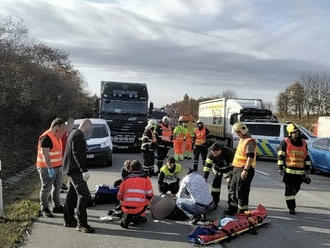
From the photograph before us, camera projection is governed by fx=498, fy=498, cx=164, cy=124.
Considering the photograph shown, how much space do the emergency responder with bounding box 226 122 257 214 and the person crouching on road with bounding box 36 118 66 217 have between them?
137 inches

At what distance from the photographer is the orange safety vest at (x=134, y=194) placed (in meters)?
8.85

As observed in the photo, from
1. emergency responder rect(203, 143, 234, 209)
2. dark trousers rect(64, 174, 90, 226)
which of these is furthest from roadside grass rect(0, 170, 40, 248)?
emergency responder rect(203, 143, 234, 209)

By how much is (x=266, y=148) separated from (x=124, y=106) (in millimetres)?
7968

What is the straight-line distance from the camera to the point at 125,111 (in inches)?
1061

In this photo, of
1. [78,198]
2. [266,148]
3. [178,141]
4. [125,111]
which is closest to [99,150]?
[178,141]

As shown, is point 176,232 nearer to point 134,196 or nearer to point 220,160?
point 134,196

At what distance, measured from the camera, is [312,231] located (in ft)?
29.5

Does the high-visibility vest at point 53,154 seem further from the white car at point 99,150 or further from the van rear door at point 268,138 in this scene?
the van rear door at point 268,138

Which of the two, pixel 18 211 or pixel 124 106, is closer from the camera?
pixel 18 211

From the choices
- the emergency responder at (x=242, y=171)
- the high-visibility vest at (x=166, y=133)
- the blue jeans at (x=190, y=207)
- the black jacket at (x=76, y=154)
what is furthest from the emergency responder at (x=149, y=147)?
the black jacket at (x=76, y=154)

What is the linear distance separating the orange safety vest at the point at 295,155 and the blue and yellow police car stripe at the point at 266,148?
1357cm

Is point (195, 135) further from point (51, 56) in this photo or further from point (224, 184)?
point (51, 56)

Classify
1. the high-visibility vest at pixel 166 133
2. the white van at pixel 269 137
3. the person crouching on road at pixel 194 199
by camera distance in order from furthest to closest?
the white van at pixel 269 137, the high-visibility vest at pixel 166 133, the person crouching on road at pixel 194 199

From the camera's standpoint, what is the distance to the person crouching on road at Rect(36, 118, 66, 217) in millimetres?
9484
